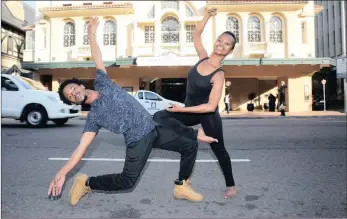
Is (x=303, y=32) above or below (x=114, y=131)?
above

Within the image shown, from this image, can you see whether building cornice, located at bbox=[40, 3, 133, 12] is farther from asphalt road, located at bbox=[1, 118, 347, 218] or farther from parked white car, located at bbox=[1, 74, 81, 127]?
asphalt road, located at bbox=[1, 118, 347, 218]

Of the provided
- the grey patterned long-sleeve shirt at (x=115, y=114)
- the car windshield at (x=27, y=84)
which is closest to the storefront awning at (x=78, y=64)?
the car windshield at (x=27, y=84)

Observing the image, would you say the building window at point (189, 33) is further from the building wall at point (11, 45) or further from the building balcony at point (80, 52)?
the building wall at point (11, 45)

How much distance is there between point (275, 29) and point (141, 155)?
22872 millimetres

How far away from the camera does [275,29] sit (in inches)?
911

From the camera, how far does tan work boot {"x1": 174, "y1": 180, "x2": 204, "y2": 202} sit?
324cm

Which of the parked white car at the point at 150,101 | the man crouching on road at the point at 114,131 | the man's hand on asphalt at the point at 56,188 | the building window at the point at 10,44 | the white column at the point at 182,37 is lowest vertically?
the man's hand on asphalt at the point at 56,188

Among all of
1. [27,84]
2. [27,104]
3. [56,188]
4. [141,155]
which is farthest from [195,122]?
[27,84]

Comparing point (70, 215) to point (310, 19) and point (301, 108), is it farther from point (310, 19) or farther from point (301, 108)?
point (310, 19)

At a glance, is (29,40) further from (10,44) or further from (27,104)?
(27,104)

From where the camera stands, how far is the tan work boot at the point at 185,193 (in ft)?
10.6

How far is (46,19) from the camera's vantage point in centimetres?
2475

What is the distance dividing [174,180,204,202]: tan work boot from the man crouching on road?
1.46 feet

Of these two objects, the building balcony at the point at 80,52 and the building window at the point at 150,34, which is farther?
the building window at the point at 150,34
